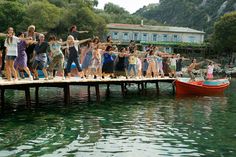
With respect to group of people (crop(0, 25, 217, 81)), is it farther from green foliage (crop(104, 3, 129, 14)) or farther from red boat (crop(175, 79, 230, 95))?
green foliage (crop(104, 3, 129, 14))

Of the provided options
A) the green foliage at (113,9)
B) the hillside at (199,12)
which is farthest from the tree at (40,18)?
the green foliage at (113,9)

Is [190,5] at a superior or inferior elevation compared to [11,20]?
superior

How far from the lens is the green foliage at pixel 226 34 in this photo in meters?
96.6

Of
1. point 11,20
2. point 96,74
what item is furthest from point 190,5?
point 96,74

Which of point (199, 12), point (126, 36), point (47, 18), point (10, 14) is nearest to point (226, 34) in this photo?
point (126, 36)

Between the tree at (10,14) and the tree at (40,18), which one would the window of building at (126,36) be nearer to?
the tree at (40,18)

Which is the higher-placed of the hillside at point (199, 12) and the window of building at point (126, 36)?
the hillside at point (199, 12)

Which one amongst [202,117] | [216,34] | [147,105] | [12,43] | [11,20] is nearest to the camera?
[12,43]

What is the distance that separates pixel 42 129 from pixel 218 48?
89.2m

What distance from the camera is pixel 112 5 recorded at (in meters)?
192

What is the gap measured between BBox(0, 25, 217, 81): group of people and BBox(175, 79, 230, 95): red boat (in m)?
1.75

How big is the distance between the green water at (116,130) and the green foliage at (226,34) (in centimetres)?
7652

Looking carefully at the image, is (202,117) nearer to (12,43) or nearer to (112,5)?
(12,43)

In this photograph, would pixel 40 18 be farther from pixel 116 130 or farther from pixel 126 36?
pixel 116 130
